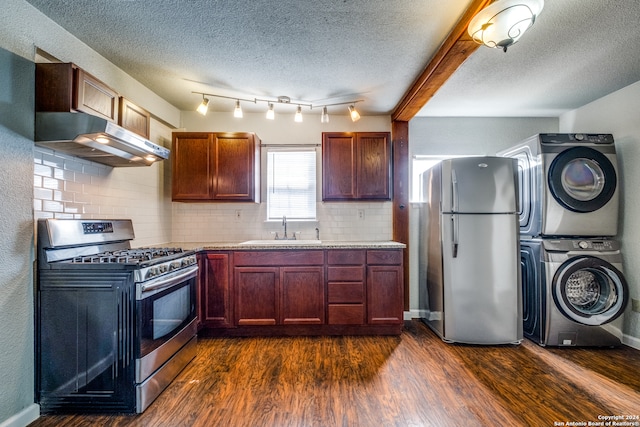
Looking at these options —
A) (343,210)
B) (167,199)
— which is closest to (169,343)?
(167,199)

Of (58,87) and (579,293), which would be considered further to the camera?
(579,293)

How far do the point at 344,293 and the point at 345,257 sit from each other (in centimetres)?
37

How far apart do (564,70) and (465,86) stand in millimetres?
791

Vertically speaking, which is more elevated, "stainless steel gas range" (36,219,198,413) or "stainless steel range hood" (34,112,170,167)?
"stainless steel range hood" (34,112,170,167)

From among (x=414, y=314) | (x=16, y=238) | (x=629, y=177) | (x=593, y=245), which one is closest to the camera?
(x=16, y=238)

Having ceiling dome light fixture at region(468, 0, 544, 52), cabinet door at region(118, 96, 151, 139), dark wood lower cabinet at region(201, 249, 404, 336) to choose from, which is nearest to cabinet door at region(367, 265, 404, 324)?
dark wood lower cabinet at region(201, 249, 404, 336)

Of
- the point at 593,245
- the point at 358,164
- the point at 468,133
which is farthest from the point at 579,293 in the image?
Result: the point at 358,164

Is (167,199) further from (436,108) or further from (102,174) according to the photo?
(436,108)

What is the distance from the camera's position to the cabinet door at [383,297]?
10.1ft

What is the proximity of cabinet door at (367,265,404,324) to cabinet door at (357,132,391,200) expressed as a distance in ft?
3.00

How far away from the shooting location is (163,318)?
6.93 ft

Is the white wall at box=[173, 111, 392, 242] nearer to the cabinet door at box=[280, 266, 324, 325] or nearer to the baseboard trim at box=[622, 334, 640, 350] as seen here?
the cabinet door at box=[280, 266, 324, 325]

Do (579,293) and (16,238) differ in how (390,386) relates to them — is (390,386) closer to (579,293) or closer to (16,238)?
(579,293)

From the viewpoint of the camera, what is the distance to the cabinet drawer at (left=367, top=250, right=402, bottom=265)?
3.10m
